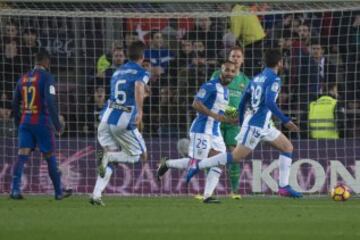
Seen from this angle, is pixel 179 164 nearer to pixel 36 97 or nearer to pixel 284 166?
pixel 284 166

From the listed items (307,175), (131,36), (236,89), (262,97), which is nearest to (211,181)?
(262,97)

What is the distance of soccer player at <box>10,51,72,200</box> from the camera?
1559 cm

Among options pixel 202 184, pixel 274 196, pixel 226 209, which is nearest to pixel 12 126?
pixel 202 184

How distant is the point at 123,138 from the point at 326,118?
5080 millimetres

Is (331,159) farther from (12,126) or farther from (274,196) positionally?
(12,126)

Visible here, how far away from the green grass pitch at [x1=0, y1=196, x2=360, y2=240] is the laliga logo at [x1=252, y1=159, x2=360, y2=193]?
2.86m

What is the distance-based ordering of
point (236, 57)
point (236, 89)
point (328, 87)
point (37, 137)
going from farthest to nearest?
point (328, 87) < point (236, 89) < point (236, 57) < point (37, 137)

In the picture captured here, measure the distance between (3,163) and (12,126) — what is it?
0.63 m

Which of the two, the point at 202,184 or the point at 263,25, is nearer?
the point at 202,184

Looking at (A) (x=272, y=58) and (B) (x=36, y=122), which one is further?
(B) (x=36, y=122)

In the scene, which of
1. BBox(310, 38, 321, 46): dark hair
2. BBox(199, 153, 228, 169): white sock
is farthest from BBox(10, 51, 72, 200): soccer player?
BBox(310, 38, 321, 46): dark hair

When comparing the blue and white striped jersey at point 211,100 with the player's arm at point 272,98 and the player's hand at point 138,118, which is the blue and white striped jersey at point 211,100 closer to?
the player's arm at point 272,98

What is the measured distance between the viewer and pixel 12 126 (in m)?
18.6

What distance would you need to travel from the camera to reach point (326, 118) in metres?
18.5
